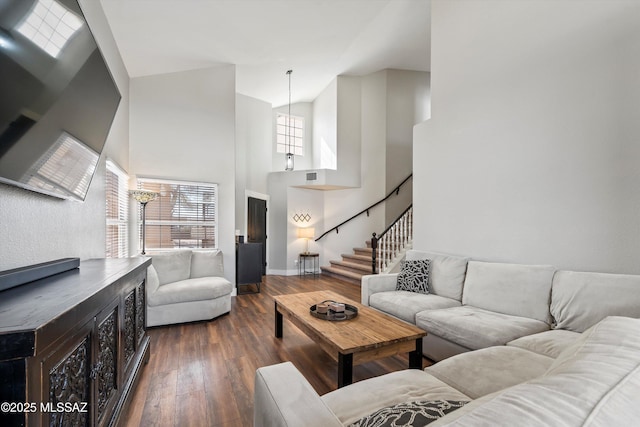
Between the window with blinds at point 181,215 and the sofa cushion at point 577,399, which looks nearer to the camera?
the sofa cushion at point 577,399

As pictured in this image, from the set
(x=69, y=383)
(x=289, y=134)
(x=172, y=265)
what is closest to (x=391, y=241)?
(x=172, y=265)

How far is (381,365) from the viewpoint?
2477 millimetres

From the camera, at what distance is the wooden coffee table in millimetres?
1890

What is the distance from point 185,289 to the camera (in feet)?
11.4

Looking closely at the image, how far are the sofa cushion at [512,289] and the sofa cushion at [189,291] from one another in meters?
2.86

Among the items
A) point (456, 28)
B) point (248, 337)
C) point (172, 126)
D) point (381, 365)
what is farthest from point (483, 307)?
point (172, 126)

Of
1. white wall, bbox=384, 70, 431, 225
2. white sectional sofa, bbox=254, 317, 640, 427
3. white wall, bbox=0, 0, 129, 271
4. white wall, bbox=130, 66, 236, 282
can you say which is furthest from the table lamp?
white sectional sofa, bbox=254, 317, 640, 427

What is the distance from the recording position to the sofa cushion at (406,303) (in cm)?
271

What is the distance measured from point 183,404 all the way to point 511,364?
207 centimetres

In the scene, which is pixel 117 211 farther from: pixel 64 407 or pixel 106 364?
pixel 64 407

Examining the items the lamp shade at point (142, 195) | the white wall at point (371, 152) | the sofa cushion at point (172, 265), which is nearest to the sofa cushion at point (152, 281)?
the sofa cushion at point (172, 265)

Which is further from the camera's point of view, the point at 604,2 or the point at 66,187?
the point at 604,2

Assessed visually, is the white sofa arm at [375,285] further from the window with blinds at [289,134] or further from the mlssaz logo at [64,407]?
the window with blinds at [289,134]

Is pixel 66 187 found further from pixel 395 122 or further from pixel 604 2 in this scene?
pixel 395 122
